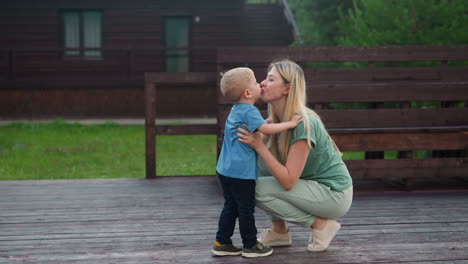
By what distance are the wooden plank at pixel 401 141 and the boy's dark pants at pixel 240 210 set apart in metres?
2.45

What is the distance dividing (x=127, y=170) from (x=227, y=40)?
437 inches

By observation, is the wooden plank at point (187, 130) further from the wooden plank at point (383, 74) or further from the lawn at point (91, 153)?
the lawn at point (91, 153)

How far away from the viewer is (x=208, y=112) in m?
19.6

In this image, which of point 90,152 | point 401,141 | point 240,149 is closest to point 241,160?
point 240,149

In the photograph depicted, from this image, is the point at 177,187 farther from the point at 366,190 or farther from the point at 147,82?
the point at 366,190

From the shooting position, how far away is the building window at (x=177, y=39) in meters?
21.5

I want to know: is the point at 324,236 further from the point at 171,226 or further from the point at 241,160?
the point at 171,226

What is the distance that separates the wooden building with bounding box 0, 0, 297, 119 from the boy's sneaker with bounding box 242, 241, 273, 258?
15466 mm

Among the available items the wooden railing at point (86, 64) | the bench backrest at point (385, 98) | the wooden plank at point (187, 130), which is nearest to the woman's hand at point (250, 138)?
the bench backrest at point (385, 98)

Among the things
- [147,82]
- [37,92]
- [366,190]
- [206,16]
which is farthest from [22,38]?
[366,190]

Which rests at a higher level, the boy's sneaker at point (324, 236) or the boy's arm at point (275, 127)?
the boy's arm at point (275, 127)

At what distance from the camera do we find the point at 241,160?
405 centimetres

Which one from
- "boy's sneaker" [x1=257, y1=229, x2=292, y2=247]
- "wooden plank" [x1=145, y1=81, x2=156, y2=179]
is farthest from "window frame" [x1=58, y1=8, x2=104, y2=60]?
"boy's sneaker" [x1=257, y1=229, x2=292, y2=247]

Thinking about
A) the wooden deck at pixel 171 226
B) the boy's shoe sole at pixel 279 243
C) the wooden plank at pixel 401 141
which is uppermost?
the wooden plank at pixel 401 141
